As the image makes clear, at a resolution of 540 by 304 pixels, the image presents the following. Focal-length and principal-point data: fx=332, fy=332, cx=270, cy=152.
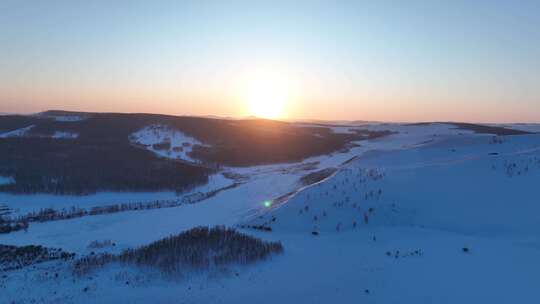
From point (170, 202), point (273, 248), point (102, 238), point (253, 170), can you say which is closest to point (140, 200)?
point (170, 202)

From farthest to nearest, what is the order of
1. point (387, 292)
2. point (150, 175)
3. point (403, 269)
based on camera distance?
1. point (150, 175)
2. point (403, 269)
3. point (387, 292)

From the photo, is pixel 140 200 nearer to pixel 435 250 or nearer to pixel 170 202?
pixel 170 202

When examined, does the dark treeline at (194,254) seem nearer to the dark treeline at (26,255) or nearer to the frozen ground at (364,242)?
the frozen ground at (364,242)

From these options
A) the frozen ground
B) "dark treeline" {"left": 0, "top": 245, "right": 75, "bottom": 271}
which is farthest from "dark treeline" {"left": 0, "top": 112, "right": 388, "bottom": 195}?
"dark treeline" {"left": 0, "top": 245, "right": 75, "bottom": 271}

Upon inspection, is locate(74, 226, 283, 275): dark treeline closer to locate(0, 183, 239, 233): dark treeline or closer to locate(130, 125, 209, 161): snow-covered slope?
locate(0, 183, 239, 233): dark treeline

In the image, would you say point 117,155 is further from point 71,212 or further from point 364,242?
point 364,242

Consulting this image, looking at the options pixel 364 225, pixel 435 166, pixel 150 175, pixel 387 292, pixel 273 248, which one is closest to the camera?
pixel 387 292
